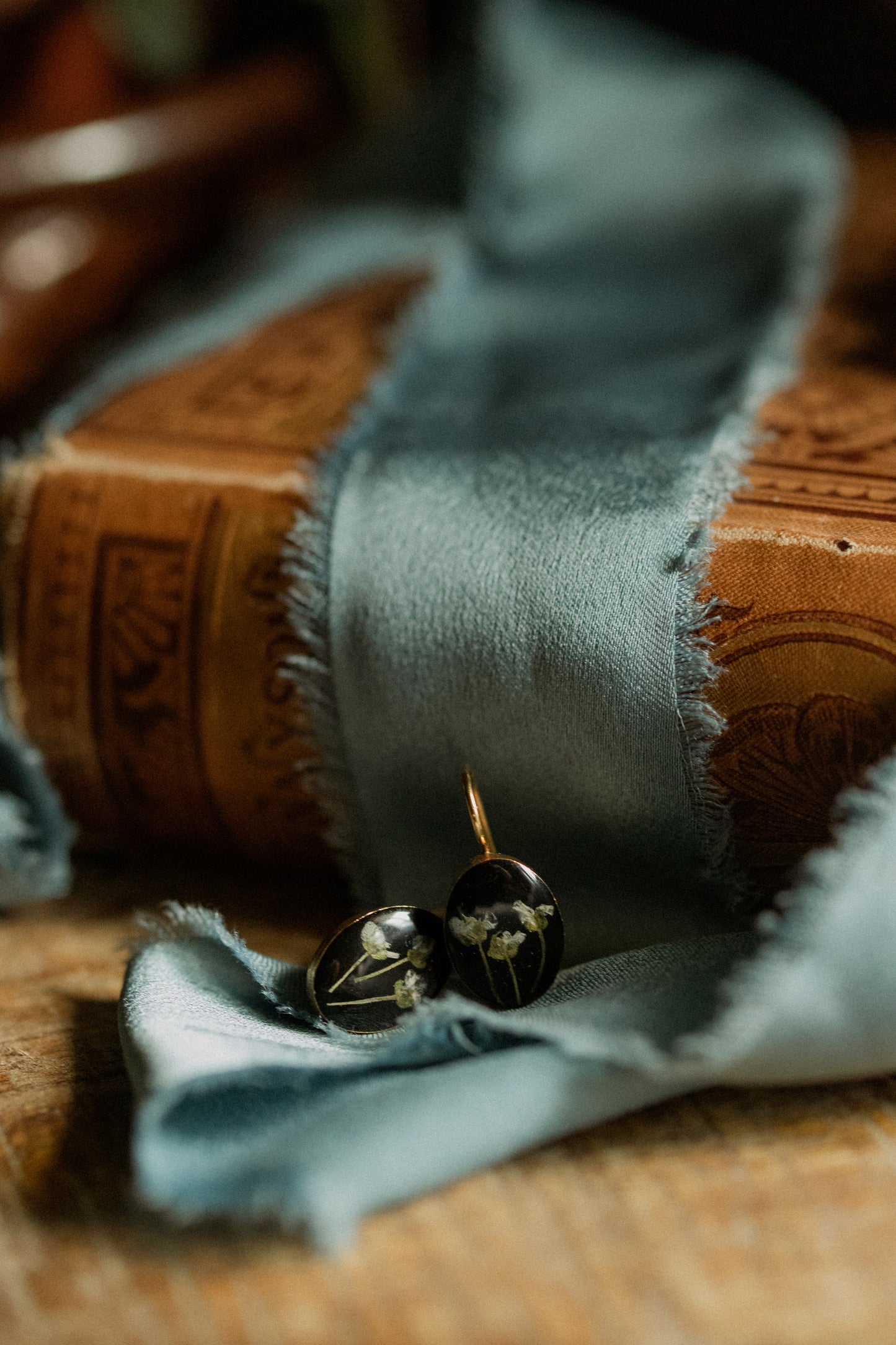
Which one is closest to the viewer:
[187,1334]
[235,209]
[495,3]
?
[187,1334]

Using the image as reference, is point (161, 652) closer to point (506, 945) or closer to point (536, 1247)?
point (506, 945)

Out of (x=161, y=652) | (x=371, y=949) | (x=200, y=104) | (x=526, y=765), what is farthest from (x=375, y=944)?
(x=200, y=104)

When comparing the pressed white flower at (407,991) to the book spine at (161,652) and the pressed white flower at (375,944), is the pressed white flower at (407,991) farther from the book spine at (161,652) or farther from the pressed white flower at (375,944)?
the book spine at (161,652)

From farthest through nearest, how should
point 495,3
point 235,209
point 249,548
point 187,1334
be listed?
point 235,209 < point 495,3 < point 249,548 < point 187,1334

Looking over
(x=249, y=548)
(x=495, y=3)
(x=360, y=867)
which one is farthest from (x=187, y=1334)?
(x=495, y=3)

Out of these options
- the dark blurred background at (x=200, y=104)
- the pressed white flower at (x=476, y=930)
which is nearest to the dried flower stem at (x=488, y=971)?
the pressed white flower at (x=476, y=930)

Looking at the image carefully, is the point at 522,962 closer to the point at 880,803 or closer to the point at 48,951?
the point at 880,803
